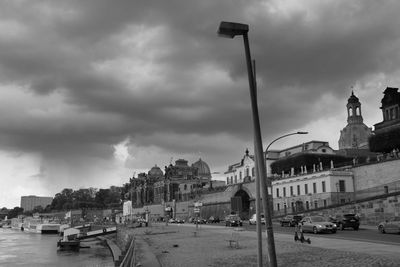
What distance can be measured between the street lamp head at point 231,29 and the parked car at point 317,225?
103 ft

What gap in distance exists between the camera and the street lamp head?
40.0ft

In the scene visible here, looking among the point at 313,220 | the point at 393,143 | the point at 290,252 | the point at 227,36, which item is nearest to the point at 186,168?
the point at 393,143

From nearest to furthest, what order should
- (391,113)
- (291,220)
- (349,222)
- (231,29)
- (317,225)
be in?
(231,29)
(317,225)
(349,222)
(291,220)
(391,113)

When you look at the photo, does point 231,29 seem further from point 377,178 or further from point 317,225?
point 377,178

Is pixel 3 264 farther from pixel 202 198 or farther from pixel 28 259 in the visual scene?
pixel 202 198

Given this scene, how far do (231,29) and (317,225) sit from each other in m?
33.6

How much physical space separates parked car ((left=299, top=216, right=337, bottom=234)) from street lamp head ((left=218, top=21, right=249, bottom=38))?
103ft

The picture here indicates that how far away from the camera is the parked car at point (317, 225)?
42.0 metres

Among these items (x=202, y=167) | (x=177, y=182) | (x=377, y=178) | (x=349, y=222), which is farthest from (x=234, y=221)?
(x=202, y=167)

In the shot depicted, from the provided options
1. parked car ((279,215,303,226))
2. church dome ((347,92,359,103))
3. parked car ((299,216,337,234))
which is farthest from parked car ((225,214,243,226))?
church dome ((347,92,359,103))

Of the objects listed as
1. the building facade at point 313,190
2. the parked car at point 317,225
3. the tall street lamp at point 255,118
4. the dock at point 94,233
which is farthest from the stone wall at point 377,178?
the tall street lamp at point 255,118

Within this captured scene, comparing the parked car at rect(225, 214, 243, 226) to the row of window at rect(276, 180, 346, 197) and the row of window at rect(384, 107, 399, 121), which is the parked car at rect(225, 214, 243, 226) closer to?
the row of window at rect(276, 180, 346, 197)

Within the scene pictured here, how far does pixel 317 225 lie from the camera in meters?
42.3

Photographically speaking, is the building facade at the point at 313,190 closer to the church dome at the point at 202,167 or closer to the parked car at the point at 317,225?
the parked car at the point at 317,225
